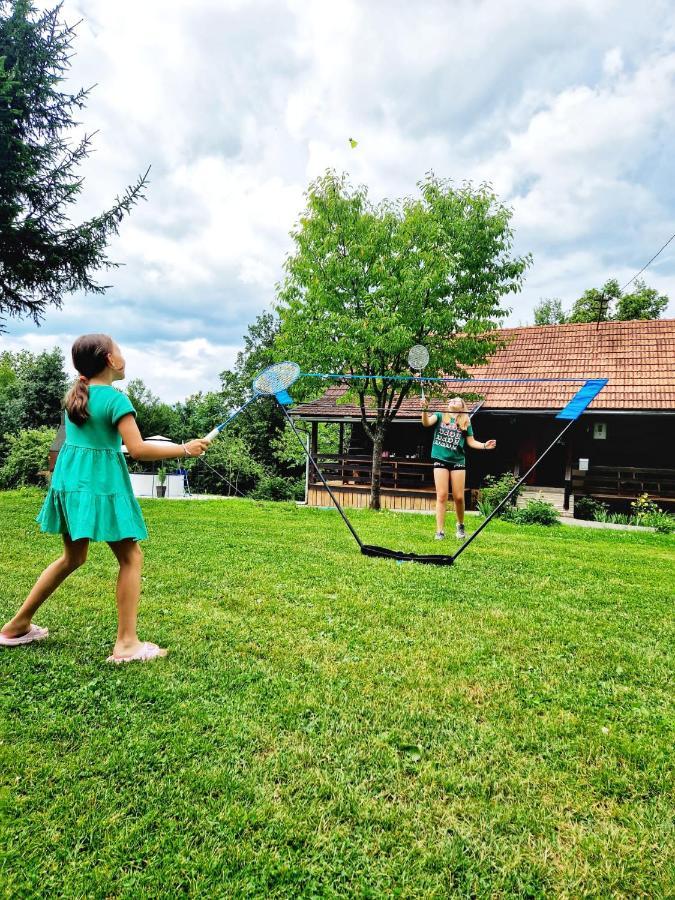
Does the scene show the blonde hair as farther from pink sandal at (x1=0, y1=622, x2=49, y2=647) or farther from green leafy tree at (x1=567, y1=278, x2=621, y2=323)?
green leafy tree at (x1=567, y1=278, x2=621, y2=323)

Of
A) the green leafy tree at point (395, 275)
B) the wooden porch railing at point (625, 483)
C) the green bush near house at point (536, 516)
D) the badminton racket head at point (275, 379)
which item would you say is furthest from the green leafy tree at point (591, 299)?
the badminton racket head at point (275, 379)

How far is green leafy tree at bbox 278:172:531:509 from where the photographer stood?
11.4 metres

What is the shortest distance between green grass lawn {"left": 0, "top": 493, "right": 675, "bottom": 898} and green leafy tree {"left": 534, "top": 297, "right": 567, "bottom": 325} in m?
35.0

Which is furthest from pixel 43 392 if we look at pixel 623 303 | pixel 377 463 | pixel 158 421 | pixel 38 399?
pixel 623 303

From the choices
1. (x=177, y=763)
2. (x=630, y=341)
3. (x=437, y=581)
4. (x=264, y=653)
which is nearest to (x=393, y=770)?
(x=177, y=763)

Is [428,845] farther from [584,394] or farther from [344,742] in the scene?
[584,394]

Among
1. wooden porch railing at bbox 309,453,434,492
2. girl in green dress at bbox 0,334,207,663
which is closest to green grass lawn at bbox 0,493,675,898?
girl in green dress at bbox 0,334,207,663

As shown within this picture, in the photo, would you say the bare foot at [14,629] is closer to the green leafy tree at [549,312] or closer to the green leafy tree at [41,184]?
the green leafy tree at [41,184]

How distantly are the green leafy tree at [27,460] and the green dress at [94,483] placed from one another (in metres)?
23.1

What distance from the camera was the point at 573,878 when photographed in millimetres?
1394

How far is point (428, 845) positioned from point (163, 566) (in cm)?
393

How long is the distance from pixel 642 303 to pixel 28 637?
1234 inches

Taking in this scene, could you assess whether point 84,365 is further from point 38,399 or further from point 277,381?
point 38,399

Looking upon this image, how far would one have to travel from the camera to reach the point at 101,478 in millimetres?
2637
